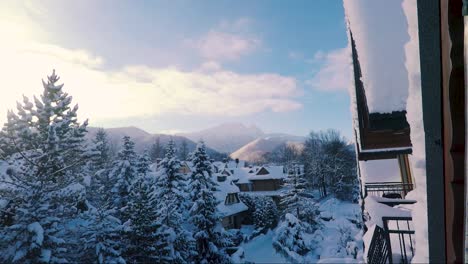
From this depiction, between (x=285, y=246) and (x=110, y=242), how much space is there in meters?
14.5

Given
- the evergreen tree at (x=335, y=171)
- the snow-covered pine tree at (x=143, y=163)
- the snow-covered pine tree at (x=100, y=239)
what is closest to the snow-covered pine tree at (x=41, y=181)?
the snow-covered pine tree at (x=100, y=239)

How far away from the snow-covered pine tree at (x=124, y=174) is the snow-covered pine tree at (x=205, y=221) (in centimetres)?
659

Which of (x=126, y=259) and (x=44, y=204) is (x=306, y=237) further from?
(x=44, y=204)

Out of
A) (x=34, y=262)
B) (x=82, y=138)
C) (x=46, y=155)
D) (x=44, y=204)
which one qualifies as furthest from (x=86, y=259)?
(x=82, y=138)

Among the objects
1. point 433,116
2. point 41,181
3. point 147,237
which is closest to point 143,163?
point 147,237

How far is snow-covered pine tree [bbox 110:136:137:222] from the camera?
2126 cm

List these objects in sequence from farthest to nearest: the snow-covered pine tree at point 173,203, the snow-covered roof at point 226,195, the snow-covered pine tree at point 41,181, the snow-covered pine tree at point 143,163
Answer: the snow-covered roof at point 226,195 < the snow-covered pine tree at point 143,163 < the snow-covered pine tree at point 173,203 < the snow-covered pine tree at point 41,181

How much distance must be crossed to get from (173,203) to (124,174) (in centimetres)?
743

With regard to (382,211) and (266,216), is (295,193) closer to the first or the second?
(266,216)

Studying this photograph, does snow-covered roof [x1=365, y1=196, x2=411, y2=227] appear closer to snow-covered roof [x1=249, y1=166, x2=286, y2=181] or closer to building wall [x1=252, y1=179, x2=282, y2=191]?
snow-covered roof [x1=249, y1=166, x2=286, y2=181]

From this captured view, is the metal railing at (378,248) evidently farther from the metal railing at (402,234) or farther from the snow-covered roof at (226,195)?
the snow-covered roof at (226,195)

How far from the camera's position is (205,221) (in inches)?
684

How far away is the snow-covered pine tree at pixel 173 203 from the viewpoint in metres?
15.9

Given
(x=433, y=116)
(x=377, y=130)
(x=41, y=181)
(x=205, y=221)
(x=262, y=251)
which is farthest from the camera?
(x=262, y=251)
